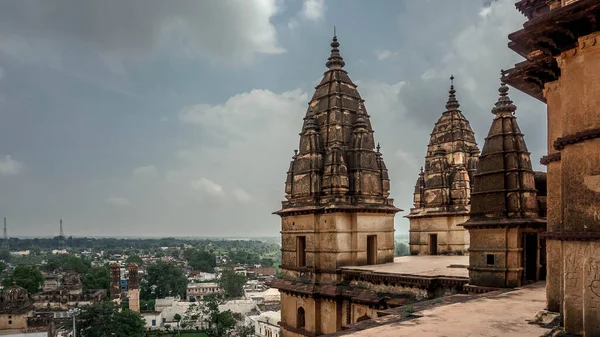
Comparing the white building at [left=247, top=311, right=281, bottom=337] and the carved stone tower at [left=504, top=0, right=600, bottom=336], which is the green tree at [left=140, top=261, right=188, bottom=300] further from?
the carved stone tower at [left=504, top=0, right=600, bottom=336]

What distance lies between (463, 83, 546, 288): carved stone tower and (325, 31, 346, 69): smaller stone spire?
8.14 metres

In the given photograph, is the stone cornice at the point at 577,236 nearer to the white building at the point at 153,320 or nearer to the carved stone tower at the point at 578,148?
the carved stone tower at the point at 578,148

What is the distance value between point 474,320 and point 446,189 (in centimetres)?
1543

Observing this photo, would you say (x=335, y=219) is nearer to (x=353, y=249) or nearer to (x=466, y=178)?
(x=353, y=249)

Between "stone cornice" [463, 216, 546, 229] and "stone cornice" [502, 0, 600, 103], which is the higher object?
"stone cornice" [502, 0, 600, 103]

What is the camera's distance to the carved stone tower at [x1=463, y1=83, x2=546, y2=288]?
→ 1184 cm

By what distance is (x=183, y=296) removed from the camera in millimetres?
82750

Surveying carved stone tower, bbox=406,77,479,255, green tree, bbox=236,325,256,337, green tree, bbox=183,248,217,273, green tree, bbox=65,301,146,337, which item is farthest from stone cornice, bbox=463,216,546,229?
green tree, bbox=183,248,217,273

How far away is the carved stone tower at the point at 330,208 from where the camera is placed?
55.5ft

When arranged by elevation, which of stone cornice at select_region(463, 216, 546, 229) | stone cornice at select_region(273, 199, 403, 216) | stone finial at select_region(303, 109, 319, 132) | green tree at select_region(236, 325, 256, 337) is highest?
stone finial at select_region(303, 109, 319, 132)

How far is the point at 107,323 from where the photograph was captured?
146ft

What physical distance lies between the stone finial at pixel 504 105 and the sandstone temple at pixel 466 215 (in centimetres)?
4

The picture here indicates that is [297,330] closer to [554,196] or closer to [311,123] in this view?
[311,123]

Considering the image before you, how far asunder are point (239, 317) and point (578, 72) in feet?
184
